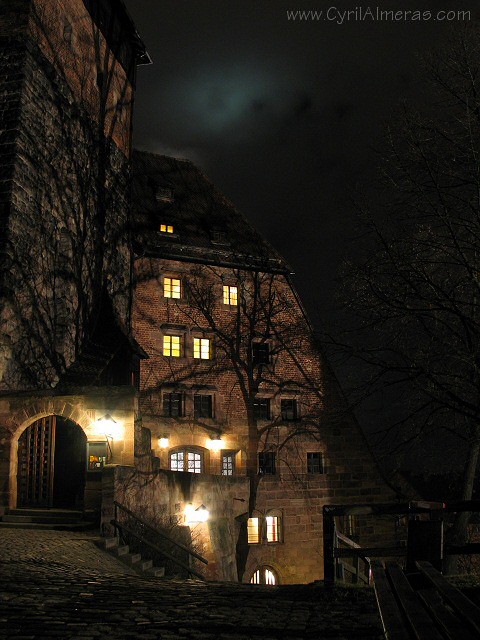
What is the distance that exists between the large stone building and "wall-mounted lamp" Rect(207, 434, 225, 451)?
2.5 inches

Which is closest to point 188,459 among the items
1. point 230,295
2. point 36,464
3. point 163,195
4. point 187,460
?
point 187,460

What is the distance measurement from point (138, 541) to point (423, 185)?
31.5 ft

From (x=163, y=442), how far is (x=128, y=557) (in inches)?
541

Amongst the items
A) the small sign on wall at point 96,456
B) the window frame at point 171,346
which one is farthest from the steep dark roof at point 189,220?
the small sign on wall at point 96,456

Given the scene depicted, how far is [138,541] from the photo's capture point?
47.6ft

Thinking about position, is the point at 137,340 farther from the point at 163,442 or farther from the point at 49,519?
the point at 49,519

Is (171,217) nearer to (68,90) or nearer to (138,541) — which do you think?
(68,90)

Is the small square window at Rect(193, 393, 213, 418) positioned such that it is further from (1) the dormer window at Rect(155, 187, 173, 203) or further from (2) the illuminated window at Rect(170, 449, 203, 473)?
(1) the dormer window at Rect(155, 187, 173, 203)

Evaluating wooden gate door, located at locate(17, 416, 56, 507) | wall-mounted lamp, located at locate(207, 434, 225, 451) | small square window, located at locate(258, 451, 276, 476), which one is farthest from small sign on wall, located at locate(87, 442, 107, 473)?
small square window, located at locate(258, 451, 276, 476)

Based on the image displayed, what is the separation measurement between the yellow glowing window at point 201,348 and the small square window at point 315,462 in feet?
20.5

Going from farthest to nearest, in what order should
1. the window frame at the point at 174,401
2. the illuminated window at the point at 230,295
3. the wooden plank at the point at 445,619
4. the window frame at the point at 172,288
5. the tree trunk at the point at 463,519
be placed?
the illuminated window at the point at 230,295 → the window frame at the point at 172,288 → the window frame at the point at 174,401 → the tree trunk at the point at 463,519 → the wooden plank at the point at 445,619

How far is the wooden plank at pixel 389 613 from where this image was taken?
3.53 m

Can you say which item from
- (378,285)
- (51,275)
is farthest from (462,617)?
(51,275)

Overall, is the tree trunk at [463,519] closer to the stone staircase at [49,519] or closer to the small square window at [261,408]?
the stone staircase at [49,519]
